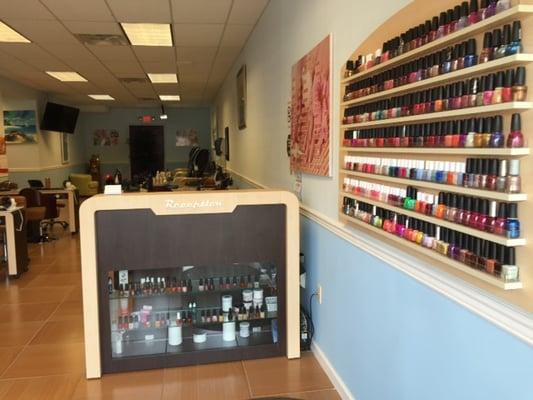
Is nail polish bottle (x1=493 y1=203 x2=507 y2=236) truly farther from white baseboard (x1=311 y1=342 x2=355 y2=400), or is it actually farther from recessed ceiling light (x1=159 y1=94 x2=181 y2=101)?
recessed ceiling light (x1=159 y1=94 x2=181 y2=101)

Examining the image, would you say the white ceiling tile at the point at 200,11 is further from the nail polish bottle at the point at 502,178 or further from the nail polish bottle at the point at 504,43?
the nail polish bottle at the point at 502,178

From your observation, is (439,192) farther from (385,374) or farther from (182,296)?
(182,296)

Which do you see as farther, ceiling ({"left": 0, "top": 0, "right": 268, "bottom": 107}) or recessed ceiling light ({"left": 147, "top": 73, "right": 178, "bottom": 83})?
recessed ceiling light ({"left": 147, "top": 73, "right": 178, "bottom": 83})

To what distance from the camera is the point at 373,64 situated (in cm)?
201

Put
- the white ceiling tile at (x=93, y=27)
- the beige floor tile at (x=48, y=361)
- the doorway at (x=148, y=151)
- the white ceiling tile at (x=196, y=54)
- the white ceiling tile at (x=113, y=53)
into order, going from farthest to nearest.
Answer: the doorway at (x=148, y=151) < the white ceiling tile at (x=196, y=54) < the white ceiling tile at (x=113, y=53) < the white ceiling tile at (x=93, y=27) < the beige floor tile at (x=48, y=361)

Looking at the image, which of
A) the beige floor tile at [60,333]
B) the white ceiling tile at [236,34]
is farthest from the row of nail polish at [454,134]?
the white ceiling tile at [236,34]

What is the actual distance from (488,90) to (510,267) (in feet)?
1.56

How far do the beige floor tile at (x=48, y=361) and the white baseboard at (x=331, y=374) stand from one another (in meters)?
1.51

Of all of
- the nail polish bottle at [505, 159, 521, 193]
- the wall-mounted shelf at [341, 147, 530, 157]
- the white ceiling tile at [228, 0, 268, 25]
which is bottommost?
the nail polish bottle at [505, 159, 521, 193]

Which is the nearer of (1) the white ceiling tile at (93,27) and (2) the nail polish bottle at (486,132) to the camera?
(2) the nail polish bottle at (486,132)

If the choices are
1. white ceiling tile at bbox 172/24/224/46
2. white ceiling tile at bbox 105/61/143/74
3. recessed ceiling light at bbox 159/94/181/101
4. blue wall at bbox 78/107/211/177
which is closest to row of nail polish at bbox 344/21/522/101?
white ceiling tile at bbox 172/24/224/46

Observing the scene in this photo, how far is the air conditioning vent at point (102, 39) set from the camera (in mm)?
5438

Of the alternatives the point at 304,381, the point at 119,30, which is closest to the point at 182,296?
the point at 304,381

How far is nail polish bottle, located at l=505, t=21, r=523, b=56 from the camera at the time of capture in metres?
1.15
